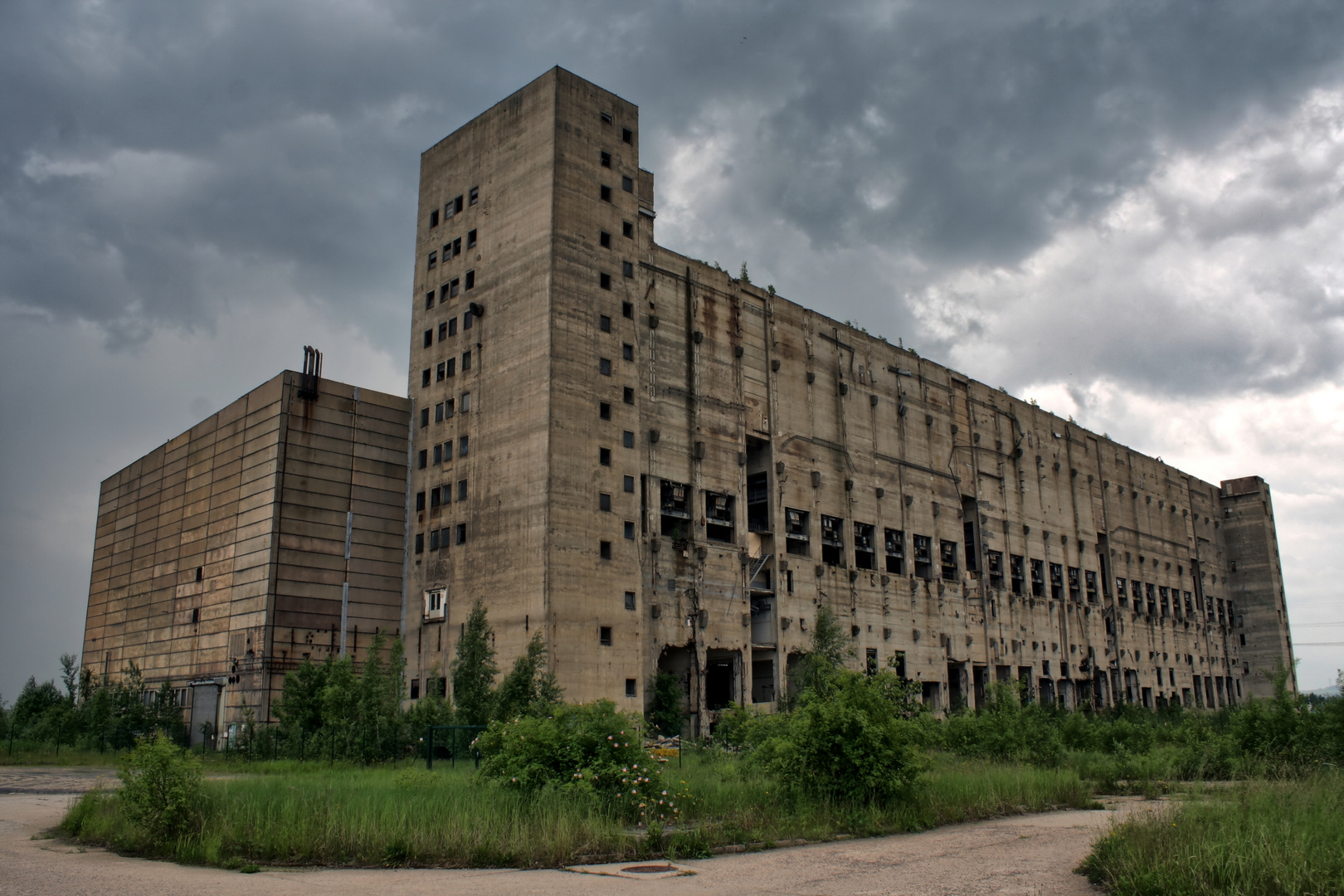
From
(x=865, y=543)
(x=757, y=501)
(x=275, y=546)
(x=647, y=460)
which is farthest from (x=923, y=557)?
(x=275, y=546)

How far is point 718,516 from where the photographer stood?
48438 mm

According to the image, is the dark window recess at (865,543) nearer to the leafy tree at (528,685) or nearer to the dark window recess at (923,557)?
the dark window recess at (923,557)

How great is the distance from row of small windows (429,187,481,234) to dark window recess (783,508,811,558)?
71.5 ft

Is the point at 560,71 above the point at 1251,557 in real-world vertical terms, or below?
above

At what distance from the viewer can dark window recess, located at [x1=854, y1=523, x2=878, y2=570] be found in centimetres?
5634

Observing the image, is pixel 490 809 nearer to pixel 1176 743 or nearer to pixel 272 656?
pixel 1176 743

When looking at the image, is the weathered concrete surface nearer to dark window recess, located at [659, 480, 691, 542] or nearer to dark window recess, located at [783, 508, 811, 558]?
dark window recess, located at [659, 480, 691, 542]

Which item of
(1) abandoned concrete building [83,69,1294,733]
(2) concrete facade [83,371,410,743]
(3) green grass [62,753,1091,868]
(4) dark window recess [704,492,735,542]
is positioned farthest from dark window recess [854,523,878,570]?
(3) green grass [62,753,1091,868]

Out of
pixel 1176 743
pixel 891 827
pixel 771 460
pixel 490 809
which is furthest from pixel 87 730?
pixel 1176 743

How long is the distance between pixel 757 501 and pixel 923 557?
1410 cm

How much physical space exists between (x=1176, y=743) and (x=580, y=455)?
2468cm

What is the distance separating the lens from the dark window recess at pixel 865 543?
185 feet

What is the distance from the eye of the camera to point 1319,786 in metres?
15.4

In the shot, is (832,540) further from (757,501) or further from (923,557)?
(923,557)
